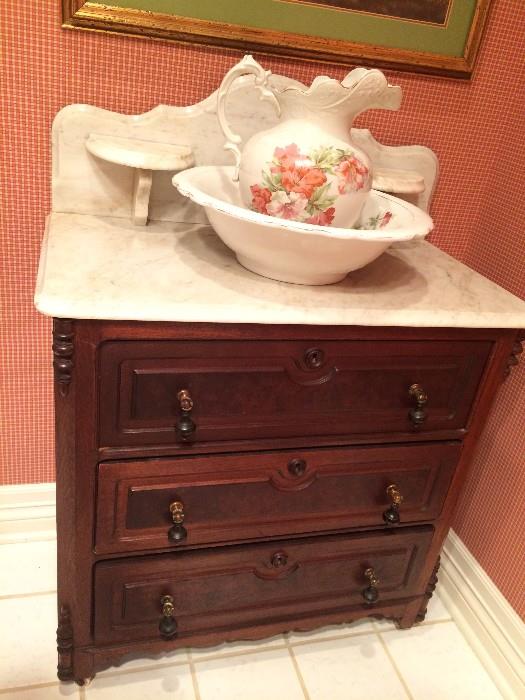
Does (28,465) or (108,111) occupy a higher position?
(108,111)

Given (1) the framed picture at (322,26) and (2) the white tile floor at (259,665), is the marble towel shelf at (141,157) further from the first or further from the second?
(2) the white tile floor at (259,665)

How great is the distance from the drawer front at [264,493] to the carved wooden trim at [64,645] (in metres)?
0.18

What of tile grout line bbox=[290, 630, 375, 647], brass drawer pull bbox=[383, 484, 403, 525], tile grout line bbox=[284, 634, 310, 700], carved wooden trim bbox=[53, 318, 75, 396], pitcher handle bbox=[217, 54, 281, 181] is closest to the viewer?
carved wooden trim bbox=[53, 318, 75, 396]

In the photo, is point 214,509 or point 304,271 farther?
point 214,509

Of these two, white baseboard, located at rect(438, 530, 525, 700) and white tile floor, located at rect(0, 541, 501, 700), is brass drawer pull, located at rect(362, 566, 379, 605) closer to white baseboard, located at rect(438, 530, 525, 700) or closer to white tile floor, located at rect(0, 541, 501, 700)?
white tile floor, located at rect(0, 541, 501, 700)

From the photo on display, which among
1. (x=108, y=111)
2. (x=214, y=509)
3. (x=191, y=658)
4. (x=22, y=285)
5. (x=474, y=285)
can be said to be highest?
(x=108, y=111)

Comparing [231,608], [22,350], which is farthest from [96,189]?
[231,608]

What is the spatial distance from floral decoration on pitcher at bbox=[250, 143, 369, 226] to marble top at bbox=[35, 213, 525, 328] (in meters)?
0.13

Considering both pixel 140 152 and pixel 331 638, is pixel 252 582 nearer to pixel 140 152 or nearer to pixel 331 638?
pixel 331 638

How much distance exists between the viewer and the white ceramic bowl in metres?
0.85

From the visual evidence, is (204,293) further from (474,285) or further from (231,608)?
(231,608)

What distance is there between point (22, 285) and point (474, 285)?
927mm

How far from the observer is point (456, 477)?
3.96 ft

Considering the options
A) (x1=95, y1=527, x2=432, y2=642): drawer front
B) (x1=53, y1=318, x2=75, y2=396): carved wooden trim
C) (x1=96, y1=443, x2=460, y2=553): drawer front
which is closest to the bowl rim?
(x1=53, y1=318, x2=75, y2=396): carved wooden trim
